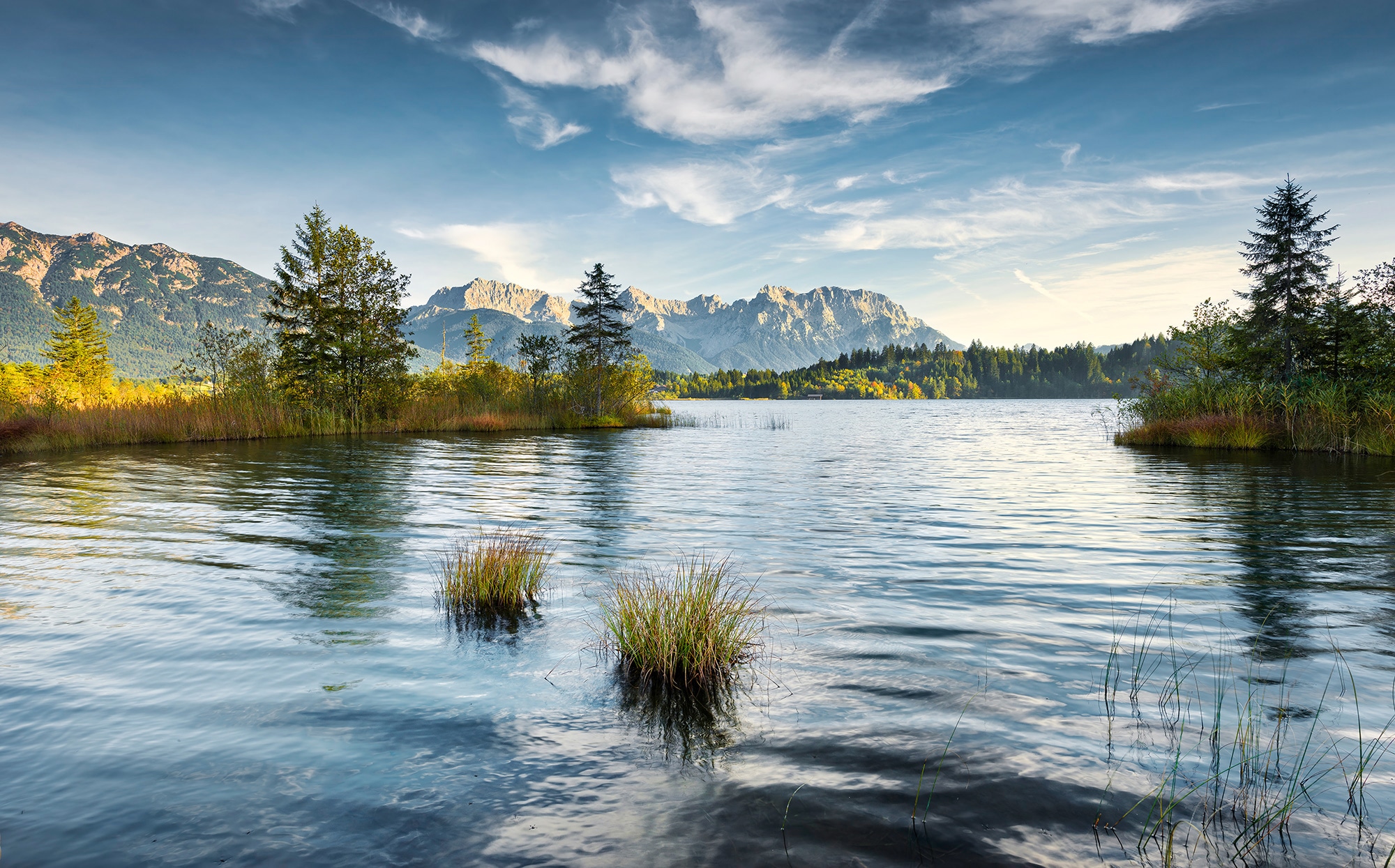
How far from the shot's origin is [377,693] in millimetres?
6027

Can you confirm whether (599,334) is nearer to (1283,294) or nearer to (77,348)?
(1283,294)

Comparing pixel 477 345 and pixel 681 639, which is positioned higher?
pixel 477 345

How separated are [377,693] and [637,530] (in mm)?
8309

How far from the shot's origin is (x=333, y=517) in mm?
15359

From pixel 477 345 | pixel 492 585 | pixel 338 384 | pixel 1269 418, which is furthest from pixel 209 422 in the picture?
pixel 1269 418

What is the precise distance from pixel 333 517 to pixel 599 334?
148ft

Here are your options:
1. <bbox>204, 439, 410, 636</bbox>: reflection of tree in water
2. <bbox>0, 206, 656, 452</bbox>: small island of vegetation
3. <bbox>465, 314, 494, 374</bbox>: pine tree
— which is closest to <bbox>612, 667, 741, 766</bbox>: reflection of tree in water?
<bbox>204, 439, 410, 636</bbox>: reflection of tree in water

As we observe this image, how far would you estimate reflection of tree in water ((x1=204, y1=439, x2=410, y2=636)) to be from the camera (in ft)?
30.2

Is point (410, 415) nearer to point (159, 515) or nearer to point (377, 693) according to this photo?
point (159, 515)

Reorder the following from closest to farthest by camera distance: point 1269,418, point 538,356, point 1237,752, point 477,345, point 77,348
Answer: point 1237,752 < point 1269,418 < point 538,356 < point 477,345 < point 77,348

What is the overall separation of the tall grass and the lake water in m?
0.07

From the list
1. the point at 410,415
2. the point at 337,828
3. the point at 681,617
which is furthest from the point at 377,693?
the point at 410,415

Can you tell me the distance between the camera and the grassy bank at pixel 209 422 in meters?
30.5

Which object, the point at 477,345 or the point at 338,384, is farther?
the point at 477,345
